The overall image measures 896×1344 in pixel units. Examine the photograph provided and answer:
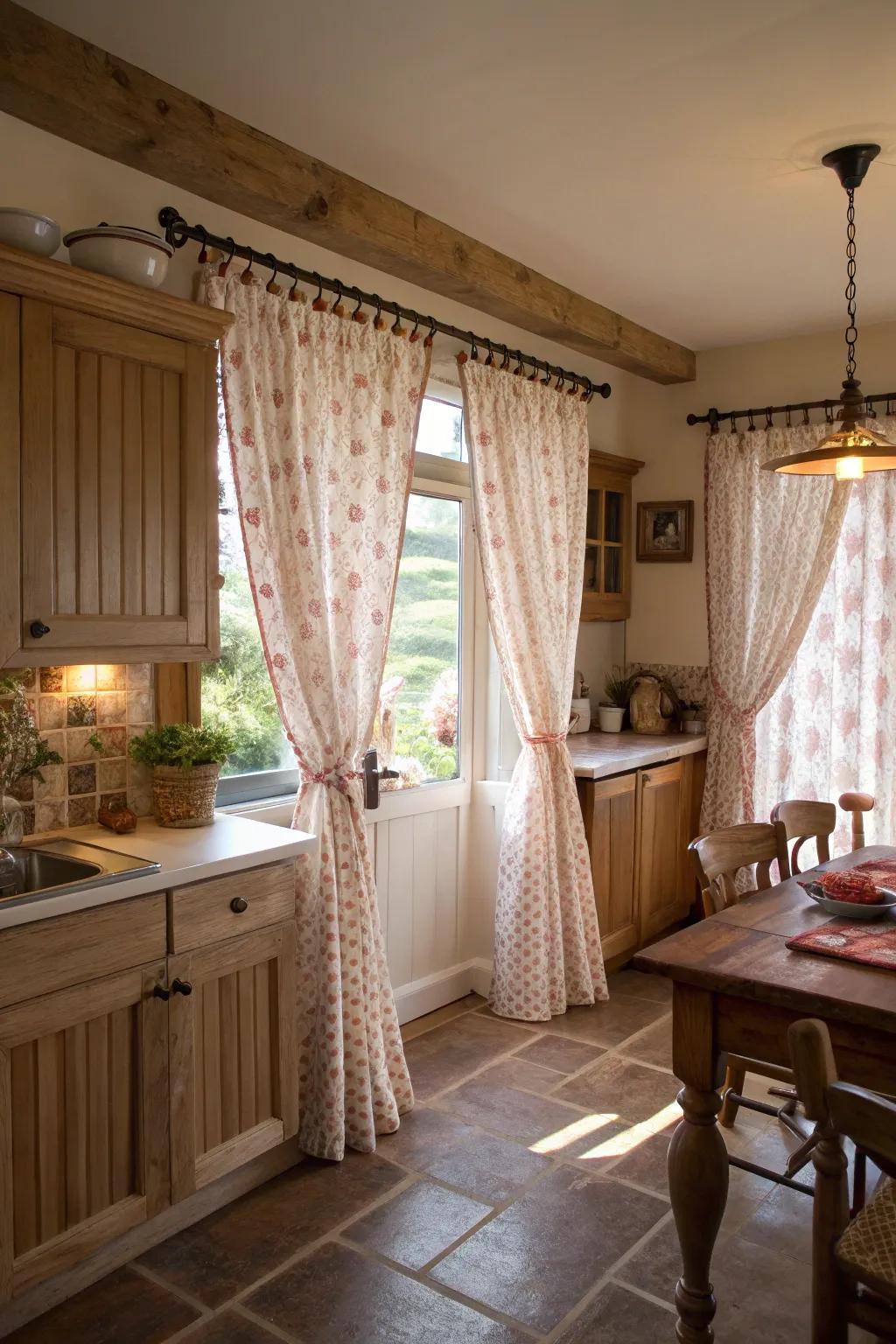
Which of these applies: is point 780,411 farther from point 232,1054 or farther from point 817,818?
point 232,1054

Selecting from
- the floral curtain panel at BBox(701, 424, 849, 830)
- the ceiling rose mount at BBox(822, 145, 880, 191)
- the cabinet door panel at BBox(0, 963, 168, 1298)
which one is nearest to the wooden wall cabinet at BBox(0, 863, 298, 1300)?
the cabinet door panel at BBox(0, 963, 168, 1298)

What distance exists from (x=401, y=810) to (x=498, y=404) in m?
1.56

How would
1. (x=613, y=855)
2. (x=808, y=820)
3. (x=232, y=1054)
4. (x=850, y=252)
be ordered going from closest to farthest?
(x=232, y=1054) → (x=808, y=820) → (x=850, y=252) → (x=613, y=855)

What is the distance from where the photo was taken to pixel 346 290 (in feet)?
9.98

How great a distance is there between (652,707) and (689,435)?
1362 millimetres

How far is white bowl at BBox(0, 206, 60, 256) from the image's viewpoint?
2057mm

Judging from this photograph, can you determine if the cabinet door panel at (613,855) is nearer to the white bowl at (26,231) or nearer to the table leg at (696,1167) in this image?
the table leg at (696,1167)

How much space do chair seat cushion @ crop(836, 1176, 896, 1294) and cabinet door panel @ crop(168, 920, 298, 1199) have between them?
1429 mm

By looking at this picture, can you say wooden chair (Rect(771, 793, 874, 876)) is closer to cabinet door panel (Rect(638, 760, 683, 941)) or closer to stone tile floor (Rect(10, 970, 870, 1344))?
stone tile floor (Rect(10, 970, 870, 1344))

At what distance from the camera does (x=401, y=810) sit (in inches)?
143

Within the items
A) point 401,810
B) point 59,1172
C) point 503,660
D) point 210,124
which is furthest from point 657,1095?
point 210,124

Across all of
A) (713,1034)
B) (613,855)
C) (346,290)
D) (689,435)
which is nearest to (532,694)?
(613,855)

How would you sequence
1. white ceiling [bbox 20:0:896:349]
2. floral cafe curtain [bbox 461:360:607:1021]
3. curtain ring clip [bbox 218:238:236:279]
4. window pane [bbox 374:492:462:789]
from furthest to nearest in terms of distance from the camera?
floral cafe curtain [bbox 461:360:607:1021] < window pane [bbox 374:492:462:789] < curtain ring clip [bbox 218:238:236:279] < white ceiling [bbox 20:0:896:349]

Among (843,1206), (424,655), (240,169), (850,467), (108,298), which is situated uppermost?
(240,169)
